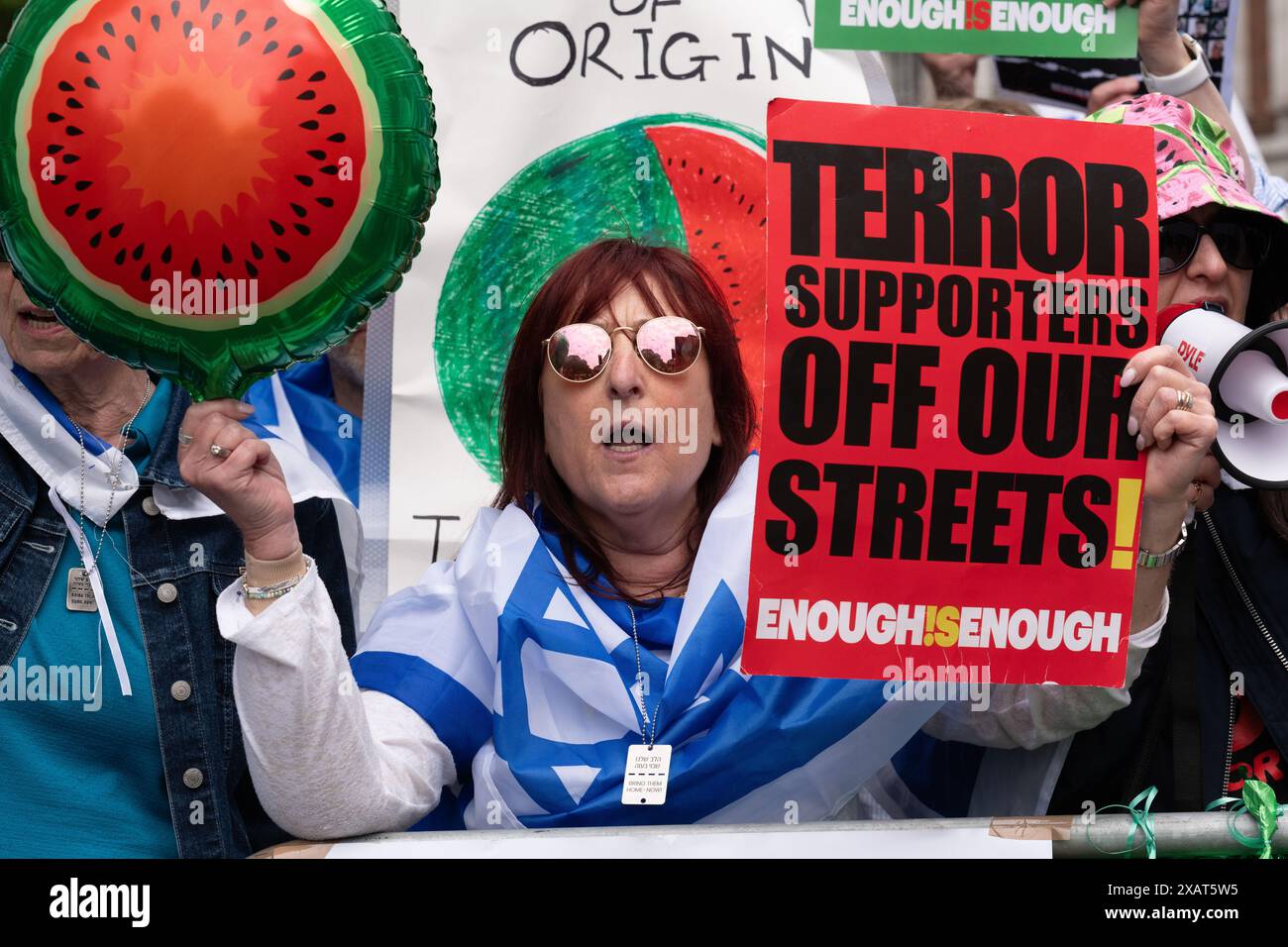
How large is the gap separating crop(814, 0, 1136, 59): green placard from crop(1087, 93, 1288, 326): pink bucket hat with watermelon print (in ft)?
0.83

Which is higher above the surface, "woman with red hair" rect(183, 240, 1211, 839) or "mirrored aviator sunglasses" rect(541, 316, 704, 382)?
"mirrored aviator sunglasses" rect(541, 316, 704, 382)

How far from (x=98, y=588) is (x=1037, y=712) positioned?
1.58 metres

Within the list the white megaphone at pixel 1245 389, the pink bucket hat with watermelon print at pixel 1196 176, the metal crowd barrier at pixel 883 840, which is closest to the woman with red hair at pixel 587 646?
the white megaphone at pixel 1245 389

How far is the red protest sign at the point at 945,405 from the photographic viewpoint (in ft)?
7.48

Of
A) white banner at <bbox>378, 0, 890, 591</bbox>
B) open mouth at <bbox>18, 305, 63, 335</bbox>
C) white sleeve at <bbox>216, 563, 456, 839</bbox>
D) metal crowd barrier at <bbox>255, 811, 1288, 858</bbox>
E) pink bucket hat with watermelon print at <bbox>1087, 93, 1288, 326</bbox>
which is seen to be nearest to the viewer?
metal crowd barrier at <bbox>255, 811, 1288, 858</bbox>

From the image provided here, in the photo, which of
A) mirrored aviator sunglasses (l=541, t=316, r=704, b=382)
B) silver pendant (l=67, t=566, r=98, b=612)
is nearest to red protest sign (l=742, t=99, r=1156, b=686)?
mirrored aviator sunglasses (l=541, t=316, r=704, b=382)

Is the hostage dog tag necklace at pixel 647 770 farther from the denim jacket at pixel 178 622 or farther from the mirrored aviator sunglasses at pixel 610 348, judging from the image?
the denim jacket at pixel 178 622

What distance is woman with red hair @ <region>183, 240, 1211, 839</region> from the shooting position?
7.45ft

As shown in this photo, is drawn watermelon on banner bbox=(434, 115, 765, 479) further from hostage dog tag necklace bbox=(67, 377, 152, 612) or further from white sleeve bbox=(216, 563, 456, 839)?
white sleeve bbox=(216, 563, 456, 839)

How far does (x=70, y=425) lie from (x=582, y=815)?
3.80 ft

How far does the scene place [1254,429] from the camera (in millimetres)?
2428

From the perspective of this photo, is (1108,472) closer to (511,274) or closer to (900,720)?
(900,720)

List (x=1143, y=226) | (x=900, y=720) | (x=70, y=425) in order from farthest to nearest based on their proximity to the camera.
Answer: (x=70, y=425) < (x=900, y=720) < (x=1143, y=226)
